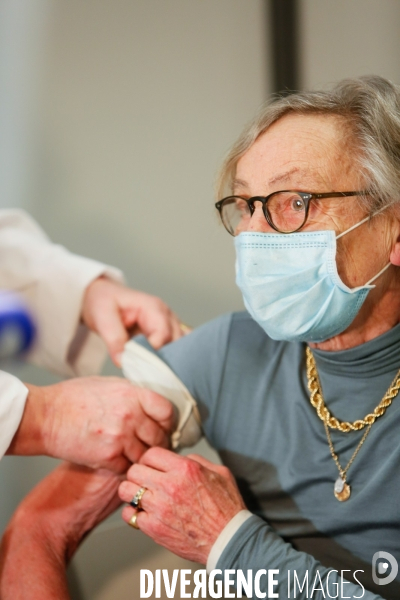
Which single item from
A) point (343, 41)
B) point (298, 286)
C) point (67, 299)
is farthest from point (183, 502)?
point (343, 41)

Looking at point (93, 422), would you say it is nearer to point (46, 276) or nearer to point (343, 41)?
point (46, 276)

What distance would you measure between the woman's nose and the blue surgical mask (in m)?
0.02

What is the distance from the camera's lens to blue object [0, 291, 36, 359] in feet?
5.91

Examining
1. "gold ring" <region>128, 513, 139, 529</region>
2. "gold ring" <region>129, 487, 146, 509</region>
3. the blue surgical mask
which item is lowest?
"gold ring" <region>128, 513, 139, 529</region>

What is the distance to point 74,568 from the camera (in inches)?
55.3

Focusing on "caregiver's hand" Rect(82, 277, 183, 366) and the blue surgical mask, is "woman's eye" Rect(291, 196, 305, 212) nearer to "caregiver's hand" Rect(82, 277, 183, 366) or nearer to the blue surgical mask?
the blue surgical mask

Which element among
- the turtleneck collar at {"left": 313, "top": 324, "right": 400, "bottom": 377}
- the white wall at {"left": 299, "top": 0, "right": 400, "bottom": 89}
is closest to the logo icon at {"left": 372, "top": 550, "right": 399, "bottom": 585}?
the turtleneck collar at {"left": 313, "top": 324, "right": 400, "bottom": 377}

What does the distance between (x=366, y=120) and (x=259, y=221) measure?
0.29 metres

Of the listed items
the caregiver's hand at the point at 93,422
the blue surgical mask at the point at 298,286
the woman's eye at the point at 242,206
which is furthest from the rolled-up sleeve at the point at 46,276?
the blue surgical mask at the point at 298,286

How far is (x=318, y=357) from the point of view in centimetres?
130

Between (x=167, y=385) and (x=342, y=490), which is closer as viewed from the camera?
(x=342, y=490)

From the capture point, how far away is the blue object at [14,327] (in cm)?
180

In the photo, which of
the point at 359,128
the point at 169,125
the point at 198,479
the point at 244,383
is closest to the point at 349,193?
the point at 359,128

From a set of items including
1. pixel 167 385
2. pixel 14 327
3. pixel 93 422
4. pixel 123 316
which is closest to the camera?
pixel 93 422
